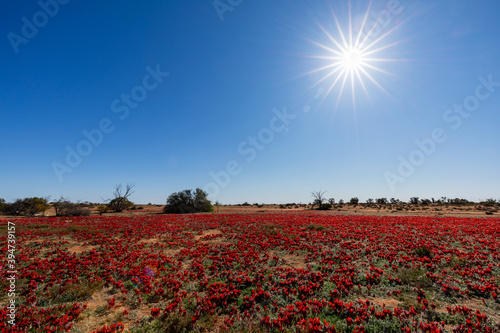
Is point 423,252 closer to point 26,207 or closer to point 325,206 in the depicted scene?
point 325,206

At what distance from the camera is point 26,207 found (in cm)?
3888

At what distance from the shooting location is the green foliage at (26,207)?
125 ft

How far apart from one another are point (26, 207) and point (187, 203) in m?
31.0

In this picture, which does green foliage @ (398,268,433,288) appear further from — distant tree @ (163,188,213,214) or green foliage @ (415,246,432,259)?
distant tree @ (163,188,213,214)

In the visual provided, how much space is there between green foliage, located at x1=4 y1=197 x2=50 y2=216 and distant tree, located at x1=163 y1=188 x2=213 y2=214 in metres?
23.7

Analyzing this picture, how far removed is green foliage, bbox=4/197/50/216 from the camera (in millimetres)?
38219

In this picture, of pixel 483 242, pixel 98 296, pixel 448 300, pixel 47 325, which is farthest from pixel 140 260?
pixel 483 242

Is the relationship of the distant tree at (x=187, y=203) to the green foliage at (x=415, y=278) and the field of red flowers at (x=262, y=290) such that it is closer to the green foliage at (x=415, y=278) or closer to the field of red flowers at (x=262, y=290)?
the field of red flowers at (x=262, y=290)

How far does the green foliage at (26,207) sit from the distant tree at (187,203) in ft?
77.7

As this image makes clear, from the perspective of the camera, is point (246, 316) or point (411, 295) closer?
point (246, 316)

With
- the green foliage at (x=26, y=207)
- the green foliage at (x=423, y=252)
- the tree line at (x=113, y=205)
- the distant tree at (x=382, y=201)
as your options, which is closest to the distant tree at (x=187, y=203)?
the tree line at (x=113, y=205)

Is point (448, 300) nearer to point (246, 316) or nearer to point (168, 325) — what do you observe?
point (246, 316)

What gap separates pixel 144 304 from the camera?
6.45m

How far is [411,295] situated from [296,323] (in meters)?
4.42
